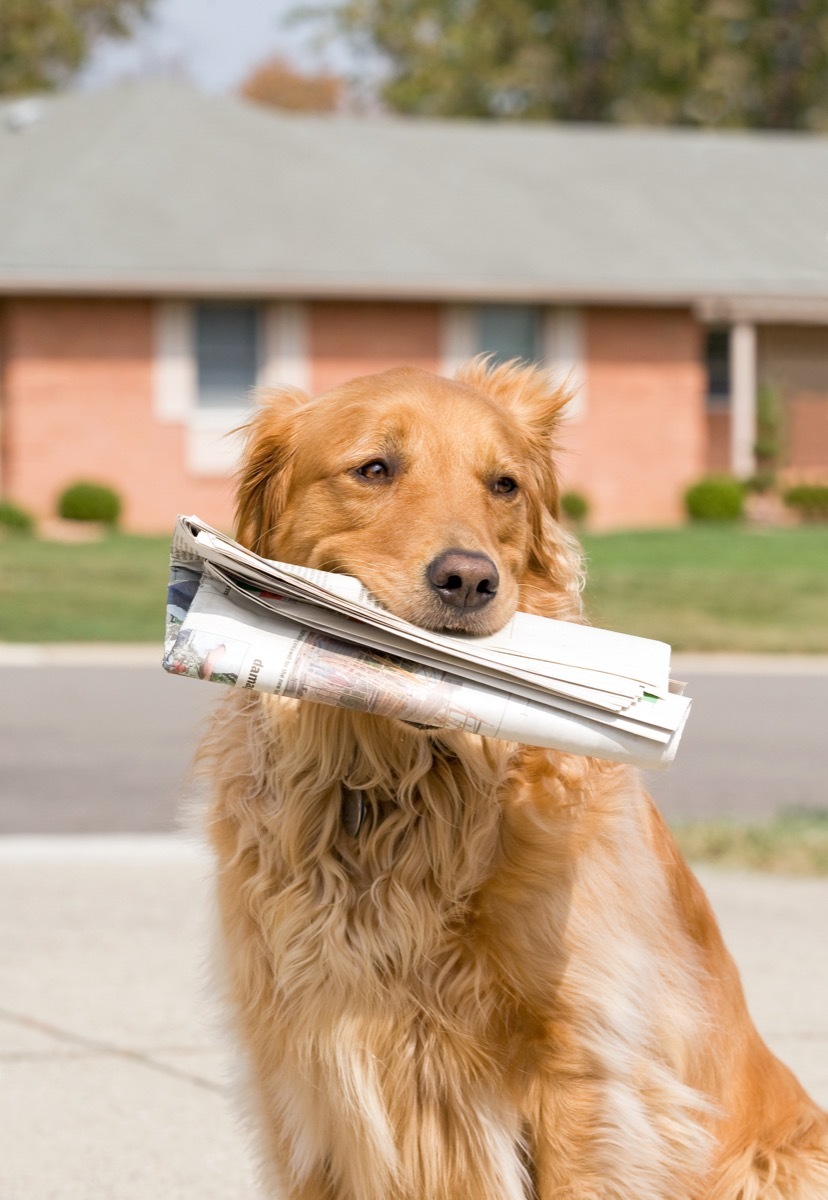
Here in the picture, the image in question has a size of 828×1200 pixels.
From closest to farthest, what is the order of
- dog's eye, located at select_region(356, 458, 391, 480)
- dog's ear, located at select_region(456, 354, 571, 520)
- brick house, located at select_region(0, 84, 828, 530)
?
dog's eye, located at select_region(356, 458, 391, 480) → dog's ear, located at select_region(456, 354, 571, 520) → brick house, located at select_region(0, 84, 828, 530)

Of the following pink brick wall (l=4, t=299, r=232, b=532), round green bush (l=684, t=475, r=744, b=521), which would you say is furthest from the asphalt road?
round green bush (l=684, t=475, r=744, b=521)

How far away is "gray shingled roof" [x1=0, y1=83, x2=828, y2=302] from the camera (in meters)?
26.4

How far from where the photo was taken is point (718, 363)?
3158 cm

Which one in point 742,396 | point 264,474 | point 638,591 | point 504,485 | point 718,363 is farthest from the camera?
point 718,363

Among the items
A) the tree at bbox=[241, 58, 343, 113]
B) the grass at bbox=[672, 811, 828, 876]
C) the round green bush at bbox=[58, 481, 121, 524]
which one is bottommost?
the grass at bbox=[672, 811, 828, 876]

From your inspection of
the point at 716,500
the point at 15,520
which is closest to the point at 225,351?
the point at 15,520

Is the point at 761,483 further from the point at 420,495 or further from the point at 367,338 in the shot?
the point at 420,495

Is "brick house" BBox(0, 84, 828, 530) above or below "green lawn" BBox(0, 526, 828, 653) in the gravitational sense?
above

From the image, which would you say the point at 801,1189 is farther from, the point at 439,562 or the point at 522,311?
the point at 522,311

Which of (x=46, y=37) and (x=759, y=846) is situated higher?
(x=46, y=37)

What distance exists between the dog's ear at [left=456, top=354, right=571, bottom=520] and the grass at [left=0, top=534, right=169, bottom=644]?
11793 millimetres

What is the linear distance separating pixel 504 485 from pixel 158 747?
24.1ft

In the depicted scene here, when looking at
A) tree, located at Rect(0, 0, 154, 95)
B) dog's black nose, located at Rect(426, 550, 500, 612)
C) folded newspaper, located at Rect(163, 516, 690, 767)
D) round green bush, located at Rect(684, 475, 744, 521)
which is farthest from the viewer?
tree, located at Rect(0, 0, 154, 95)

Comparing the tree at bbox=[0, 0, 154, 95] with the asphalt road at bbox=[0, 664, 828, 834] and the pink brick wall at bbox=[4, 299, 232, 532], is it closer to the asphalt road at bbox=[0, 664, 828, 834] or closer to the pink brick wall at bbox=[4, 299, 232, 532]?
the pink brick wall at bbox=[4, 299, 232, 532]
